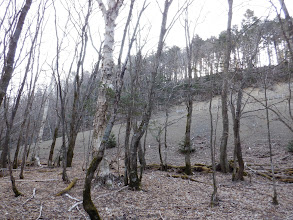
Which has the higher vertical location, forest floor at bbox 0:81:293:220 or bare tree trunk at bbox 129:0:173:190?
bare tree trunk at bbox 129:0:173:190

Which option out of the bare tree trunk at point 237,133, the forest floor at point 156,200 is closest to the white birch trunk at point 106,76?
the forest floor at point 156,200

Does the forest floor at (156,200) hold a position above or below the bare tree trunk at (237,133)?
below

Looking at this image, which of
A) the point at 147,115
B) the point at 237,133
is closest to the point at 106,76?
the point at 147,115

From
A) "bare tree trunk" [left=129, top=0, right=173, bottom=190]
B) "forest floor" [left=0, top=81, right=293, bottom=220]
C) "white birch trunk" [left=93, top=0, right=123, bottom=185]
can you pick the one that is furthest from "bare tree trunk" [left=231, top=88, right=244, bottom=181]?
"white birch trunk" [left=93, top=0, right=123, bottom=185]

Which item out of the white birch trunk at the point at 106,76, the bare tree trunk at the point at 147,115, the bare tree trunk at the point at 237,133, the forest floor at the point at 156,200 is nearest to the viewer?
the forest floor at the point at 156,200

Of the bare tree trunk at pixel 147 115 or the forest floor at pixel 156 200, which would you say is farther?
the bare tree trunk at pixel 147 115

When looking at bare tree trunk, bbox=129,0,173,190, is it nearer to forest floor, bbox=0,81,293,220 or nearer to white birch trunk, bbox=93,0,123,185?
forest floor, bbox=0,81,293,220

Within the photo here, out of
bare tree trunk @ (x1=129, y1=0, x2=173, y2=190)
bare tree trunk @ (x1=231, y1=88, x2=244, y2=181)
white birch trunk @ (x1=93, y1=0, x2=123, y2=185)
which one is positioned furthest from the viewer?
bare tree trunk @ (x1=231, y1=88, x2=244, y2=181)

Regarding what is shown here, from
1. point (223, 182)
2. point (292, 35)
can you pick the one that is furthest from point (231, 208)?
point (292, 35)

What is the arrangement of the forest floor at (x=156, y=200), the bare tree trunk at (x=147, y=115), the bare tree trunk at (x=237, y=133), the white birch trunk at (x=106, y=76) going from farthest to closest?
1. the bare tree trunk at (x=237, y=133)
2. the white birch trunk at (x=106, y=76)
3. the bare tree trunk at (x=147, y=115)
4. the forest floor at (x=156, y=200)

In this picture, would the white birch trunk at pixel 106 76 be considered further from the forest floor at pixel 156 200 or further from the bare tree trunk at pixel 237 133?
the bare tree trunk at pixel 237 133

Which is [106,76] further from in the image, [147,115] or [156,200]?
[156,200]

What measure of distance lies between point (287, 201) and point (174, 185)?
282 cm

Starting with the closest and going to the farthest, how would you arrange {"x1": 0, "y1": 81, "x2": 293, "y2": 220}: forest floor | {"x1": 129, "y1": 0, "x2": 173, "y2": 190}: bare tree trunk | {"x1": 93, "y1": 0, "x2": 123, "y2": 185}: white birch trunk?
{"x1": 0, "y1": 81, "x2": 293, "y2": 220}: forest floor, {"x1": 129, "y1": 0, "x2": 173, "y2": 190}: bare tree trunk, {"x1": 93, "y1": 0, "x2": 123, "y2": 185}: white birch trunk
